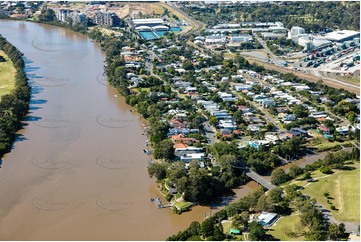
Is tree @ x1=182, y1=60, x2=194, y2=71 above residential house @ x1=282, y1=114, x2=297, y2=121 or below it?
above

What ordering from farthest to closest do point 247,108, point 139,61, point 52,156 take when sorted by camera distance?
point 139,61
point 247,108
point 52,156

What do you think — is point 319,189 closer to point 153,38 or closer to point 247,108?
point 247,108

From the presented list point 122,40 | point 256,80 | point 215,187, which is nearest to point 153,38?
point 122,40

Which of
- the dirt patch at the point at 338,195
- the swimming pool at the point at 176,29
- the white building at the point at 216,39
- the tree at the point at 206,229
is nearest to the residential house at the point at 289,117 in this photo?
the dirt patch at the point at 338,195

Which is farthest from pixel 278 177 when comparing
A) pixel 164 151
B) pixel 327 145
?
pixel 327 145

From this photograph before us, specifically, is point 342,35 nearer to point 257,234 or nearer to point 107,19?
point 107,19

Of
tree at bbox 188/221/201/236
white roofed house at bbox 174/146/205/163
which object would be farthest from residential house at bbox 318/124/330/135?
tree at bbox 188/221/201/236

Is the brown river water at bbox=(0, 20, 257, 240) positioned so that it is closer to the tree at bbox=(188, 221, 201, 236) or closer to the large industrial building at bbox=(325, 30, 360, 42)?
the tree at bbox=(188, 221, 201, 236)
